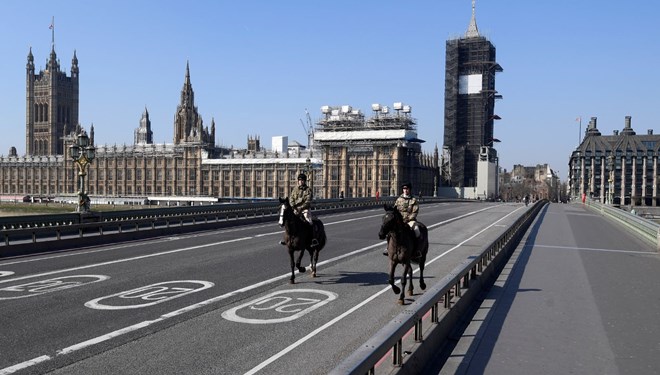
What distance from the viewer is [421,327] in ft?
25.5

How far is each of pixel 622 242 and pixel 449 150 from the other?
115901 mm

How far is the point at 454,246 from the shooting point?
75.2 feet

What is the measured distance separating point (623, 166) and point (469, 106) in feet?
192

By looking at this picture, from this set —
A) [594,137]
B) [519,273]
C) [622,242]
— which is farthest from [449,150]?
[519,273]

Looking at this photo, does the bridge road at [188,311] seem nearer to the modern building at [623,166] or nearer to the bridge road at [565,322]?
the bridge road at [565,322]

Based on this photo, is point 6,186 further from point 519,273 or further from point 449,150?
point 519,273

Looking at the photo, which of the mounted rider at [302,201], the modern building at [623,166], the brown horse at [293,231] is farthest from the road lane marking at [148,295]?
the modern building at [623,166]

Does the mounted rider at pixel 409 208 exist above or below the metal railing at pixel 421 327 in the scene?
above

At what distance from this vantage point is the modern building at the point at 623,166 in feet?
530

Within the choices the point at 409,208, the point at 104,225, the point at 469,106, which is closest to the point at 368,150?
the point at 469,106

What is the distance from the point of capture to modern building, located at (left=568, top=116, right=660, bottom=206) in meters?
162

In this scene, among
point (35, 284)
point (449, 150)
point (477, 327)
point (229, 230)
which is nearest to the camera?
point (477, 327)

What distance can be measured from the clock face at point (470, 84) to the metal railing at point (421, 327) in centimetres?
12668

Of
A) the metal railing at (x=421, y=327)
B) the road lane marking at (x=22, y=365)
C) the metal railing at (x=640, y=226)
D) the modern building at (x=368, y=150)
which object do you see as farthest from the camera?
the modern building at (x=368, y=150)
